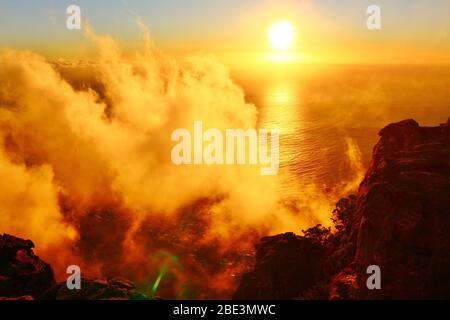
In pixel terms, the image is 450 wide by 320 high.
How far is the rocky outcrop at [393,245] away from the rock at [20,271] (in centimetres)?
832

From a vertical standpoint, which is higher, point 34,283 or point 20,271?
point 20,271

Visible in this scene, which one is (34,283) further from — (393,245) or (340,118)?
(340,118)

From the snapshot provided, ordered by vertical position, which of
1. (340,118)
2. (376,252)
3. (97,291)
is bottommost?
(97,291)

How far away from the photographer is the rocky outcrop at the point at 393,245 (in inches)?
601

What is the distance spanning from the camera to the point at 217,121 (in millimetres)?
79562

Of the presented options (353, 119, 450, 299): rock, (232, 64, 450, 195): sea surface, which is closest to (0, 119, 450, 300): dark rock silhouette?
(353, 119, 450, 299): rock

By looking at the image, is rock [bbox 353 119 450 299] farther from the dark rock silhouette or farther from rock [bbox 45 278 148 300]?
rock [bbox 45 278 148 300]

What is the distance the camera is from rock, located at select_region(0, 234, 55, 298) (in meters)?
18.5

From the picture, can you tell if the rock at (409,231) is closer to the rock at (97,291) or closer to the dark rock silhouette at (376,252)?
the dark rock silhouette at (376,252)

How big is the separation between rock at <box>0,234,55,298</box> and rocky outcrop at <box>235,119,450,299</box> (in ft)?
27.3

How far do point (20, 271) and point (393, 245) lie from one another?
14.9 m

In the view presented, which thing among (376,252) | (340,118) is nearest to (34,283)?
(376,252)

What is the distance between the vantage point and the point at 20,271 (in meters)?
19.2

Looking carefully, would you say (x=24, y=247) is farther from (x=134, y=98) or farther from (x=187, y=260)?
(x=134, y=98)
